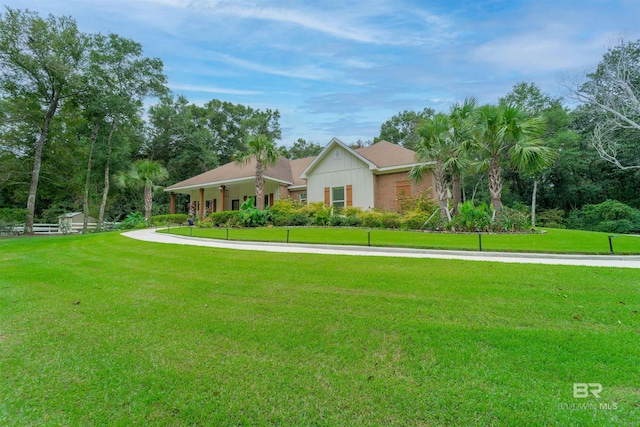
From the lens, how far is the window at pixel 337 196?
61.9 ft

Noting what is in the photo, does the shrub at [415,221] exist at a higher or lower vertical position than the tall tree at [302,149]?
lower

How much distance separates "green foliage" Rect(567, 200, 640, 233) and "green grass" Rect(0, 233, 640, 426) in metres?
17.9

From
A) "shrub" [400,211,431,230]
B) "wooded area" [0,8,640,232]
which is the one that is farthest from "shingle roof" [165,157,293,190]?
"shrub" [400,211,431,230]

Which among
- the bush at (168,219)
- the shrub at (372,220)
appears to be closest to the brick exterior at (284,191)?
the shrub at (372,220)

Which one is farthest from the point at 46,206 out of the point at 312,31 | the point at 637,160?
the point at 637,160

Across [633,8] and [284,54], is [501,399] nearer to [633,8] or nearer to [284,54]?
[284,54]

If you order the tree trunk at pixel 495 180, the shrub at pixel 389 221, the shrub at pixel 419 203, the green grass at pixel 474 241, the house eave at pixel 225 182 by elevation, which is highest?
the house eave at pixel 225 182

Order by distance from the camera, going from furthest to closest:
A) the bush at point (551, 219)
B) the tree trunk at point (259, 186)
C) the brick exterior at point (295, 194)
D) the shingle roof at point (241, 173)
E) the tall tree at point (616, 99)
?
the brick exterior at point (295, 194) < the shingle roof at point (241, 173) < the bush at point (551, 219) < the tall tree at point (616, 99) < the tree trunk at point (259, 186)

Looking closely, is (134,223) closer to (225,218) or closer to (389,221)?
(225,218)

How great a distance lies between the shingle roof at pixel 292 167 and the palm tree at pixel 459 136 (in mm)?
3132

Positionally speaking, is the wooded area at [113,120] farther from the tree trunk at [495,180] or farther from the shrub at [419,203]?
the shrub at [419,203]

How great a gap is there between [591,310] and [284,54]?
1622 centimetres

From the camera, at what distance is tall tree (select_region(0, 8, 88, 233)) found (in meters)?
A: 18.3

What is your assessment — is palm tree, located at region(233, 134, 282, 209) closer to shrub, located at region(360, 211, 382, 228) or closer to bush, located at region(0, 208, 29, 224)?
shrub, located at region(360, 211, 382, 228)
